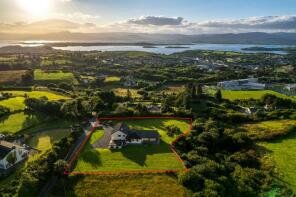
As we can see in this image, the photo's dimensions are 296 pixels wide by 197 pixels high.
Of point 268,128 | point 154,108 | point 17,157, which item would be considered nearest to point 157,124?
point 154,108

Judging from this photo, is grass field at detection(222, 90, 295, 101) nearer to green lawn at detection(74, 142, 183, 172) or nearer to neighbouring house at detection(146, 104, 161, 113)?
neighbouring house at detection(146, 104, 161, 113)

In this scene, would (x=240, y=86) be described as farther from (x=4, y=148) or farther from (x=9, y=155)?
(x=9, y=155)

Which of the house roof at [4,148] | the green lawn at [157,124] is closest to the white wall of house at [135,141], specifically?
the green lawn at [157,124]

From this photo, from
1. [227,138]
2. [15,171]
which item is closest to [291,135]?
[227,138]

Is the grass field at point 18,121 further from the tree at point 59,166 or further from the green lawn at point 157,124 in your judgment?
the tree at point 59,166

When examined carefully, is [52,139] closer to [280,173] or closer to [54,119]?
[54,119]

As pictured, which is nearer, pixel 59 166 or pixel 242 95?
pixel 59 166

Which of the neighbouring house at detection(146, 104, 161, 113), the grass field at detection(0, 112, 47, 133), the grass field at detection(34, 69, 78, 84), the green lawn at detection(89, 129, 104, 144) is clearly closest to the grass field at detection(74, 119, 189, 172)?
the green lawn at detection(89, 129, 104, 144)
